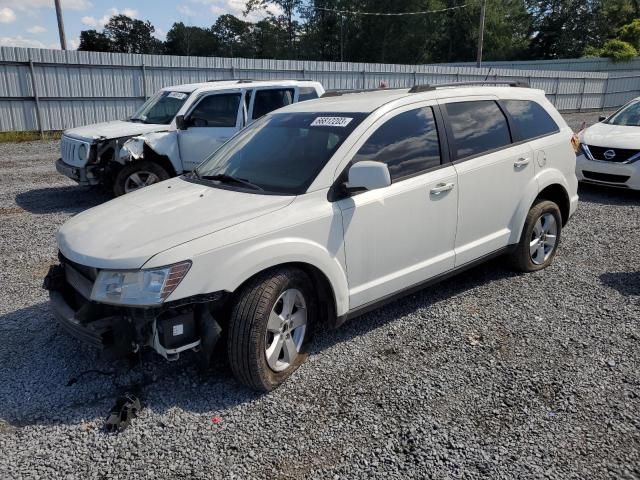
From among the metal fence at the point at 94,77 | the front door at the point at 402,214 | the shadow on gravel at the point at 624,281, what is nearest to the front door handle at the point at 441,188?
the front door at the point at 402,214

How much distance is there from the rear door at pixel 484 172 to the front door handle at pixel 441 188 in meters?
0.14

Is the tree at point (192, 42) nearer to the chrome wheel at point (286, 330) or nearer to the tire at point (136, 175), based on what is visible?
the tire at point (136, 175)

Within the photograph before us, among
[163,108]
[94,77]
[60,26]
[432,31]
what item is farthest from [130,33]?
[163,108]

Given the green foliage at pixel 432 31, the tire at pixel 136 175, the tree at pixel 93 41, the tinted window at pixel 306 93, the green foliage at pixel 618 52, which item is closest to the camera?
the tire at pixel 136 175

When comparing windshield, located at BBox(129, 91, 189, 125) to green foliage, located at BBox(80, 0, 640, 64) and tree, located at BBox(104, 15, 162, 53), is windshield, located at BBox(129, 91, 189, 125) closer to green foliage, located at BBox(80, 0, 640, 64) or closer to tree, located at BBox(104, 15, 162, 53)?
green foliage, located at BBox(80, 0, 640, 64)

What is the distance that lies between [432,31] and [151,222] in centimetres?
5741

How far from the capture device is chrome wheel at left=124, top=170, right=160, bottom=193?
8047 mm

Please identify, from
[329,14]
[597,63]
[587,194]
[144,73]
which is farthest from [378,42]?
[587,194]

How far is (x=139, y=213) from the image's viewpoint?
3.54m

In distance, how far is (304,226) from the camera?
3.32 meters

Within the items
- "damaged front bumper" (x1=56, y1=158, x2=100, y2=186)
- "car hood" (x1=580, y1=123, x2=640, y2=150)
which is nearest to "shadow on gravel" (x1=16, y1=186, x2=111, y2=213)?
"damaged front bumper" (x1=56, y1=158, x2=100, y2=186)

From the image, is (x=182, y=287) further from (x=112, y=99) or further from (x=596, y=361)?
(x=112, y=99)

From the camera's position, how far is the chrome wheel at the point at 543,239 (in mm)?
5148

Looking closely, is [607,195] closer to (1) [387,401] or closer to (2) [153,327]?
(1) [387,401]
